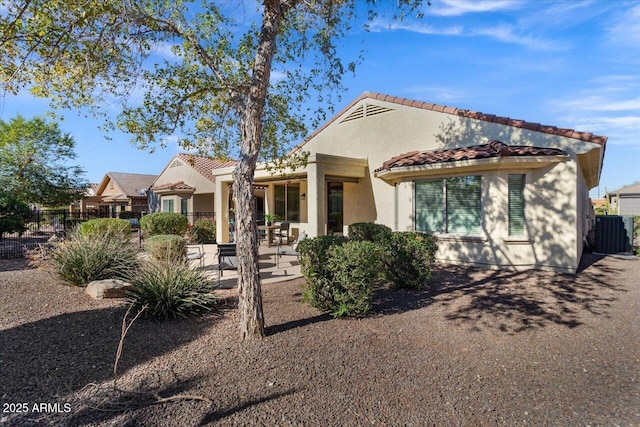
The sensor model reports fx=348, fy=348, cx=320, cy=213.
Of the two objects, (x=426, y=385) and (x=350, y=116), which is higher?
(x=350, y=116)

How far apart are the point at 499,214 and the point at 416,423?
8379mm

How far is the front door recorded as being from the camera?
15273 millimetres

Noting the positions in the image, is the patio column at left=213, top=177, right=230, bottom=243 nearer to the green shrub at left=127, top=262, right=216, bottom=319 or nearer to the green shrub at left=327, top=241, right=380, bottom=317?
the green shrub at left=127, top=262, right=216, bottom=319

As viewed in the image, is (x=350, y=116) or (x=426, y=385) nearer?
(x=426, y=385)

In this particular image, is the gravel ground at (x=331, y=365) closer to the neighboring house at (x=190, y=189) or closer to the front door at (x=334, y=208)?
the front door at (x=334, y=208)

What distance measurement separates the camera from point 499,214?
33.3 ft

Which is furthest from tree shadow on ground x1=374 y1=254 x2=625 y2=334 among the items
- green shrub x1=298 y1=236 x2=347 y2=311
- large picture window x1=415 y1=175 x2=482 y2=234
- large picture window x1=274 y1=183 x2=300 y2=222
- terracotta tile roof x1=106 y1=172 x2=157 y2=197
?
terracotta tile roof x1=106 y1=172 x2=157 y2=197

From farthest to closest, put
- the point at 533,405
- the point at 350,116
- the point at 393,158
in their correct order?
the point at 350,116, the point at 393,158, the point at 533,405

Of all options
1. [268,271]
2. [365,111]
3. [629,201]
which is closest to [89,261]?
[268,271]

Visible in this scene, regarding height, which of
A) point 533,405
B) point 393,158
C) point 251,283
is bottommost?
point 533,405

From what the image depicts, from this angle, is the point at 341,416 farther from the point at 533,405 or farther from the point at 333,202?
the point at 333,202

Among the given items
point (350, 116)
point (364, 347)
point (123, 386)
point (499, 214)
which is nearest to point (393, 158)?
point (350, 116)

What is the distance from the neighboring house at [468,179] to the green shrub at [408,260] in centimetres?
325

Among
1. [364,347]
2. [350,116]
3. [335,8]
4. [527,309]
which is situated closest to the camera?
[364,347]
